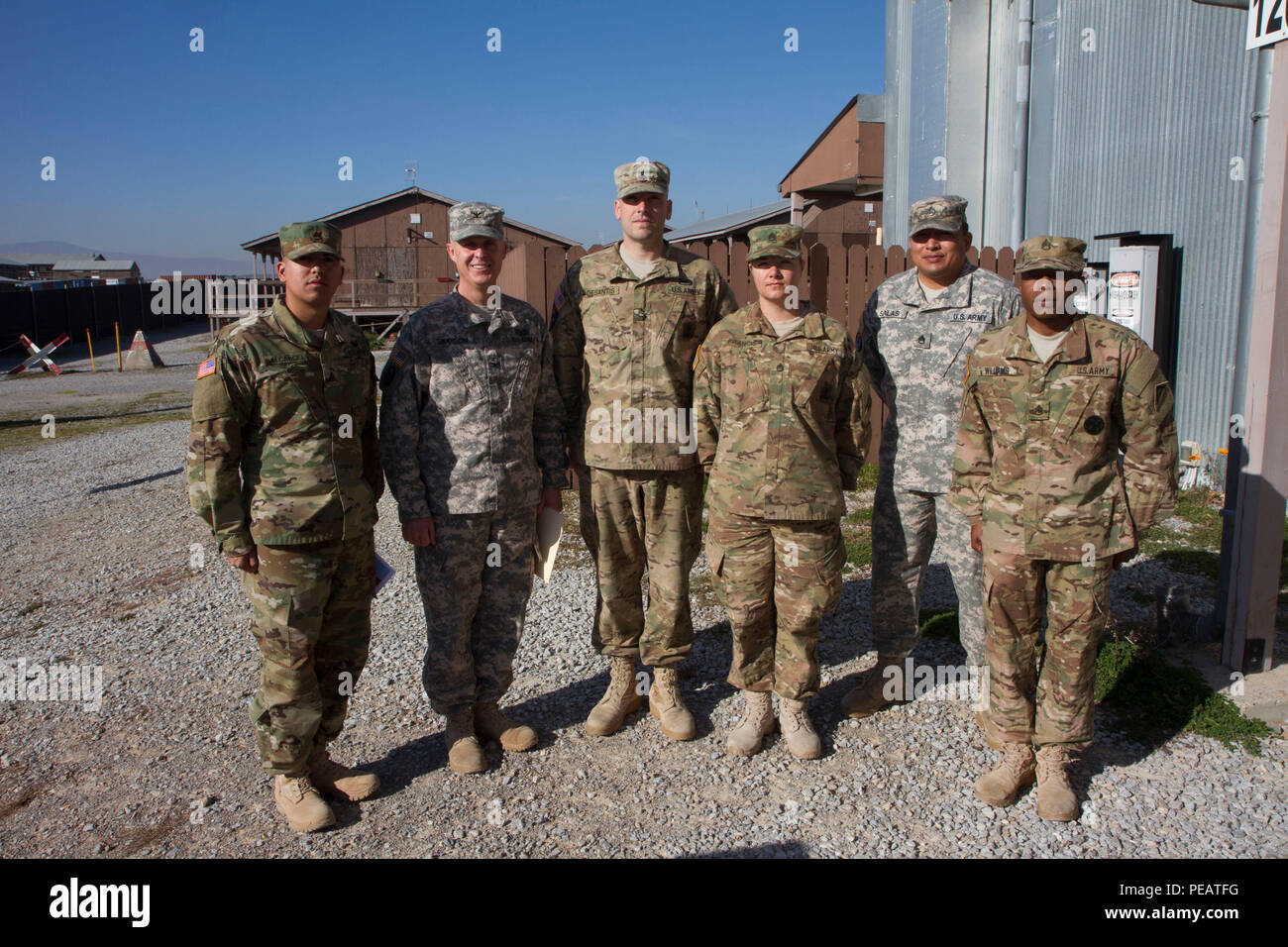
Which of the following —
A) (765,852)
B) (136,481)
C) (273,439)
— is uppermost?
(273,439)

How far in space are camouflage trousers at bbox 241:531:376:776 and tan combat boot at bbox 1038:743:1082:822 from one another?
8.61 ft

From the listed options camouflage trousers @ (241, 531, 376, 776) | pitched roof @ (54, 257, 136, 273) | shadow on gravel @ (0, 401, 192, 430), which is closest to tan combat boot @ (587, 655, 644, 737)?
camouflage trousers @ (241, 531, 376, 776)

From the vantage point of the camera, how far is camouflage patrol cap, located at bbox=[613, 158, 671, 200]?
3.66 m

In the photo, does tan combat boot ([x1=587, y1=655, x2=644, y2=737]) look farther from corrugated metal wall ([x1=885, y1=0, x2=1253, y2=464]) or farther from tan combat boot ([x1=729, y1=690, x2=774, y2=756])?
corrugated metal wall ([x1=885, y1=0, x2=1253, y2=464])

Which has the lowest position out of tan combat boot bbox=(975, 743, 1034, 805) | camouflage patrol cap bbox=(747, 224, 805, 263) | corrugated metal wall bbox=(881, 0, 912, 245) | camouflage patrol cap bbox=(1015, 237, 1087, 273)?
tan combat boot bbox=(975, 743, 1034, 805)

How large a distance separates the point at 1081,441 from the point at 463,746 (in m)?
2.66

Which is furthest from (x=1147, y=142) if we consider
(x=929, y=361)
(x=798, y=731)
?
(x=798, y=731)

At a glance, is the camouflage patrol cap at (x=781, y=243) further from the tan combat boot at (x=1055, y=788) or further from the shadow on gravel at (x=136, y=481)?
the shadow on gravel at (x=136, y=481)

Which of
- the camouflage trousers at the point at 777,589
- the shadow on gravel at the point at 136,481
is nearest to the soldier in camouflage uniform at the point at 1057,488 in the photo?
the camouflage trousers at the point at 777,589

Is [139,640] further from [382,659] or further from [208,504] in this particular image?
[208,504]

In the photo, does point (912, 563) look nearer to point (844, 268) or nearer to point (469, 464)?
point (469, 464)

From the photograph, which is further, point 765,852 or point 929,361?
point 929,361

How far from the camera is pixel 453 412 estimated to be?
140 inches

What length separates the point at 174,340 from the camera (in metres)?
32.1
